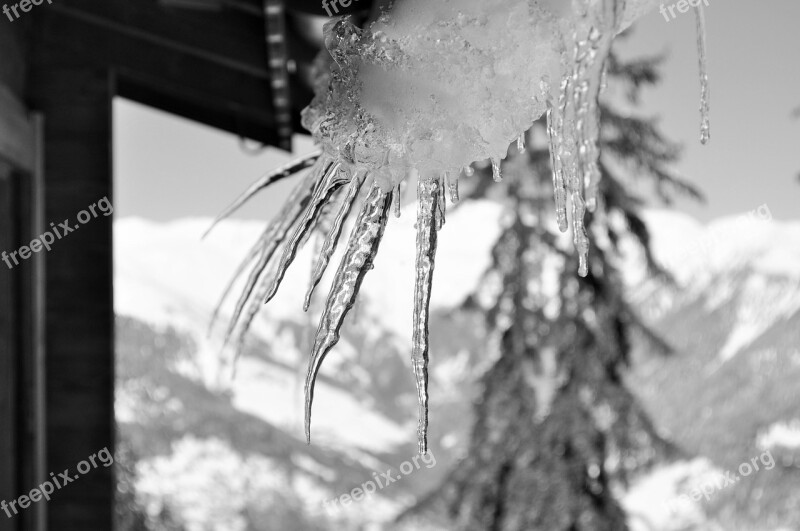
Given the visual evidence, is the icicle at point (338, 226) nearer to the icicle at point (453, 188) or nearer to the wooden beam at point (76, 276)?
the icicle at point (453, 188)

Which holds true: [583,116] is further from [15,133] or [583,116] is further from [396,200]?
[15,133]

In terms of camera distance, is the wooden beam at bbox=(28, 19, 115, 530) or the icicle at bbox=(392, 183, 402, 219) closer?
the icicle at bbox=(392, 183, 402, 219)

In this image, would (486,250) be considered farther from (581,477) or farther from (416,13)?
(416,13)

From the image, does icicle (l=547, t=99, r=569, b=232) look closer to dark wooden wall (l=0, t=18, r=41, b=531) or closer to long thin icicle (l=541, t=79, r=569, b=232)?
long thin icicle (l=541, t=79, r=569, b=232)

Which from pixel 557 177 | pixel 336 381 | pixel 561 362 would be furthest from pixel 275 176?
pixel 336 381

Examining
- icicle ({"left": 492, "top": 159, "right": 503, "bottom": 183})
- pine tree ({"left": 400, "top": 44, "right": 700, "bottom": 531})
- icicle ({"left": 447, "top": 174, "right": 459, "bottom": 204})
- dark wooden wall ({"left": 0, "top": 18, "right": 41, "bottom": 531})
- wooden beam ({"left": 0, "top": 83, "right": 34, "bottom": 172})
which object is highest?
icicle ({"left": 492, "top": 159, "right": 503, "bottom": 183})

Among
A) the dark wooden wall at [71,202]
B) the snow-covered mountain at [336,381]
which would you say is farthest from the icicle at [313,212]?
the snow-covered mountain at [336,381]

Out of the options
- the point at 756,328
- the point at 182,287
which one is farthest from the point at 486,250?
the point at 182,287

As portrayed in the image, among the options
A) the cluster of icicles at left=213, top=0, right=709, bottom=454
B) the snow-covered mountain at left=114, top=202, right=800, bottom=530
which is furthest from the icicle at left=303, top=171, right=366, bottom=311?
the snow-covered mountain at left=114, top=202, right=800, bottom=530
